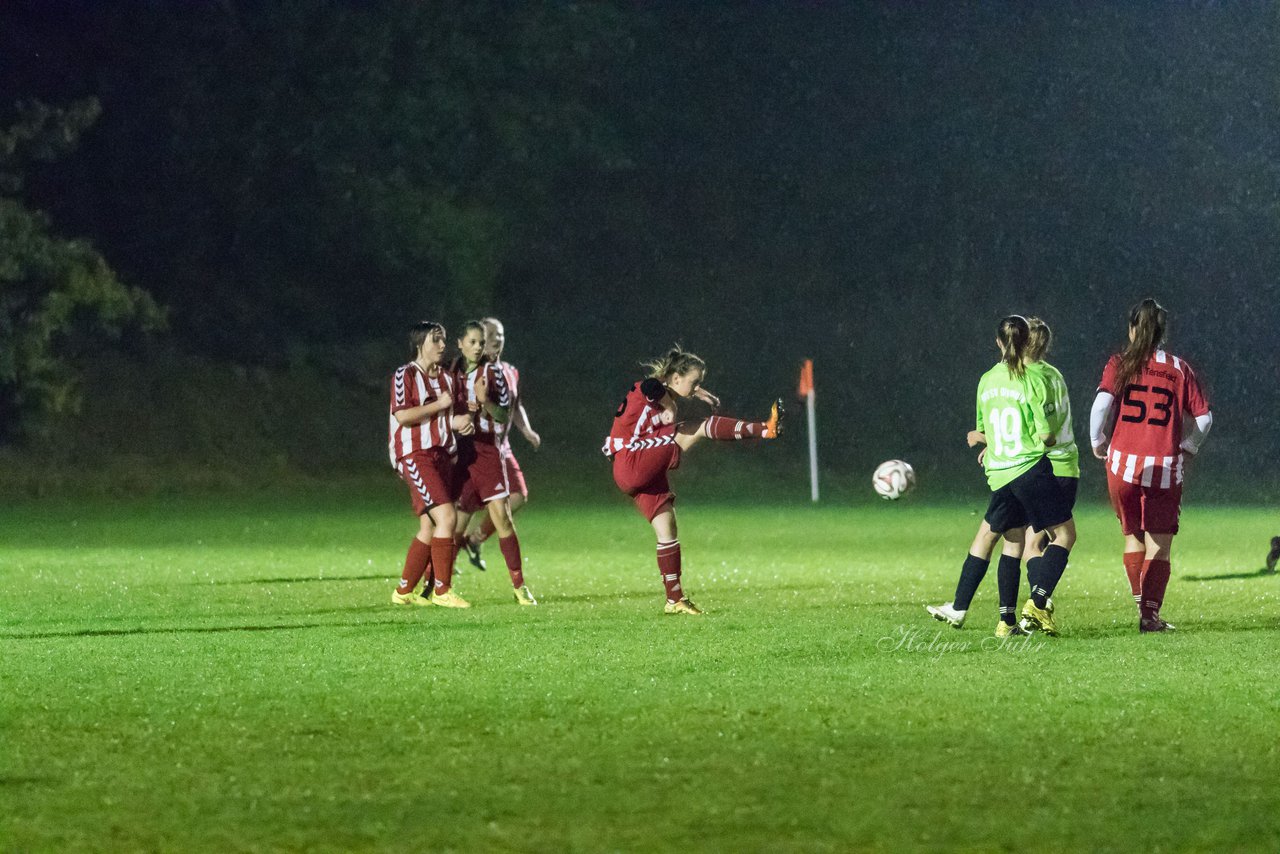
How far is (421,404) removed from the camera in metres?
12.5

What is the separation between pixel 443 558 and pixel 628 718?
5120 millimetres

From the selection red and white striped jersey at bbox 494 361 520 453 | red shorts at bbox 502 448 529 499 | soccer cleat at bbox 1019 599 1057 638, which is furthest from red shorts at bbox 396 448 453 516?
soccer cleat at bbox 1019 599 1057 638

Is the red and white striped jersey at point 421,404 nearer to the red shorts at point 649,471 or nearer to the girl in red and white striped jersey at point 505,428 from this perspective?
the girl in red and white striped jersey at point 505,428

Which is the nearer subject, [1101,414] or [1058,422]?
[1058,422]

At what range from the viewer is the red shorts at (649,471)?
1176 centimetres

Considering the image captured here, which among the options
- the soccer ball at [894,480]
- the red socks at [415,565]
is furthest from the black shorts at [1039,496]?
the red socks at [415,565]

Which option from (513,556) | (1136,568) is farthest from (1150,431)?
(513,556)

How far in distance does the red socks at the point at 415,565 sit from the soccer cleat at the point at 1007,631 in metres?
4.11

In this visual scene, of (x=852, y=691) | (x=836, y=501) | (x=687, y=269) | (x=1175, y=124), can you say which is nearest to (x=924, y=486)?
(x=836, y=501)

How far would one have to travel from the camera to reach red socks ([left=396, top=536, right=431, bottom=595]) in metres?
12.8

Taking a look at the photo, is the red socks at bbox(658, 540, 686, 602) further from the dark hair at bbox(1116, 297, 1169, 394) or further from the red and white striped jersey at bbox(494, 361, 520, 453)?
the dark hair at bbox(1116, 297, 1169, 394)

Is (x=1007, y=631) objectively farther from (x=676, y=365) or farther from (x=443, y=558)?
(x=443, y=558)

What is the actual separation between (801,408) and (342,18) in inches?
481

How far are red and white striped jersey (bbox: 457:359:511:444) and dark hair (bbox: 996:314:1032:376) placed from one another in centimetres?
400
